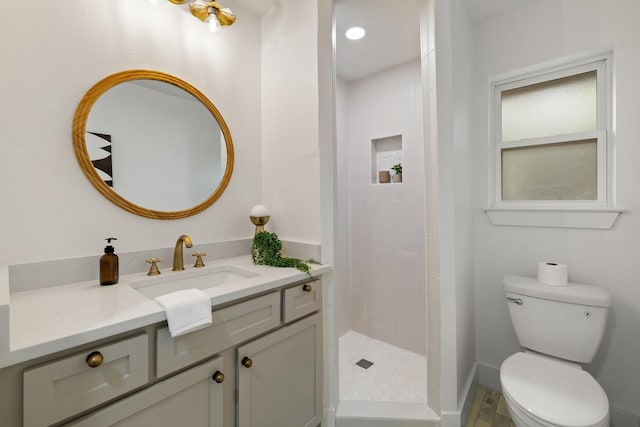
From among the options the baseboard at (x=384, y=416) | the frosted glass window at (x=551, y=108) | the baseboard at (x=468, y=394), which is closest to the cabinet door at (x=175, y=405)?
the baseboard at (x=384, y=416)

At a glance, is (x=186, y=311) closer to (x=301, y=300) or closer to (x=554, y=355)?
(x=301, y=300)

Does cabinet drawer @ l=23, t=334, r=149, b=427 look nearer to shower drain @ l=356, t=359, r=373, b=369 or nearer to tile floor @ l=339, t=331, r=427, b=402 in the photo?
tile floor @ l=339, t=331, r=427, b=402

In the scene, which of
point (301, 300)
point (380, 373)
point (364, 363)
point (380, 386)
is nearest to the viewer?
point (301, 300)

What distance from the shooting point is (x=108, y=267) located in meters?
1.12

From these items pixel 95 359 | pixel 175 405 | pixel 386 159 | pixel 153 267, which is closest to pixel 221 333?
pixel 175 405

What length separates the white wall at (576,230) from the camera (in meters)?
1.46

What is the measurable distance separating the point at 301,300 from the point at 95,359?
761mm

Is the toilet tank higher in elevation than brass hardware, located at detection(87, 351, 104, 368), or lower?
lower

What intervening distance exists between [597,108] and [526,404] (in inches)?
66.4

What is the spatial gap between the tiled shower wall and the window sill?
0.56 metres

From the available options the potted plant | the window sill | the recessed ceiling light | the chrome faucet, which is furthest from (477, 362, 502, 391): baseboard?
the recessed ceiling light

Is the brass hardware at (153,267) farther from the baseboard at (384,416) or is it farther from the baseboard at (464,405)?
the baseboard at (464,405)

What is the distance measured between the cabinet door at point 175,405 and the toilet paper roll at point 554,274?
5.81 ft

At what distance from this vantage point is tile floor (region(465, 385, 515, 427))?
158 cm
